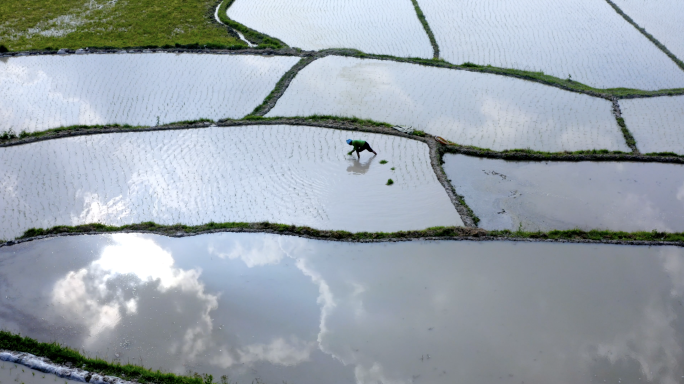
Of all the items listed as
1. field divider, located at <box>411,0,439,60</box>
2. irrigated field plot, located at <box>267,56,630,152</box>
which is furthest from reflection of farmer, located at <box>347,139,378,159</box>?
field divider, located at <box>411,0,439,60</box>

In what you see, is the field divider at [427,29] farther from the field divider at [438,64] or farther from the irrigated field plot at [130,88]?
the irrigated field plot at [130,88]

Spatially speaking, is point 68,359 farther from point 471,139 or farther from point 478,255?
point 471,139

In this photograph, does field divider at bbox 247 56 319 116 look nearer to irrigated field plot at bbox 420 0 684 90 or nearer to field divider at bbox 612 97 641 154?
irrigated field plot at bbox 420 0 684 90

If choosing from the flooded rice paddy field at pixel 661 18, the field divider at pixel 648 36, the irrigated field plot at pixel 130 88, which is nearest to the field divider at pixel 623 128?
the field divider at pixel 648 36

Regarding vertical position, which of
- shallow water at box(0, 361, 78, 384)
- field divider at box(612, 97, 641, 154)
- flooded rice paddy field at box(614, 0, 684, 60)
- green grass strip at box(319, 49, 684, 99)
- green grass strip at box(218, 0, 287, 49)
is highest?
green grass strip at box(218, 0, 287, 49)

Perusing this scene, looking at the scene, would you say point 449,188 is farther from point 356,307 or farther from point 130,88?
point 130,88

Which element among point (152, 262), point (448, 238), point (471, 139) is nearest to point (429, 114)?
point (471, 139)

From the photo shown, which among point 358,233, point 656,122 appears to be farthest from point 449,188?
point 656,122
